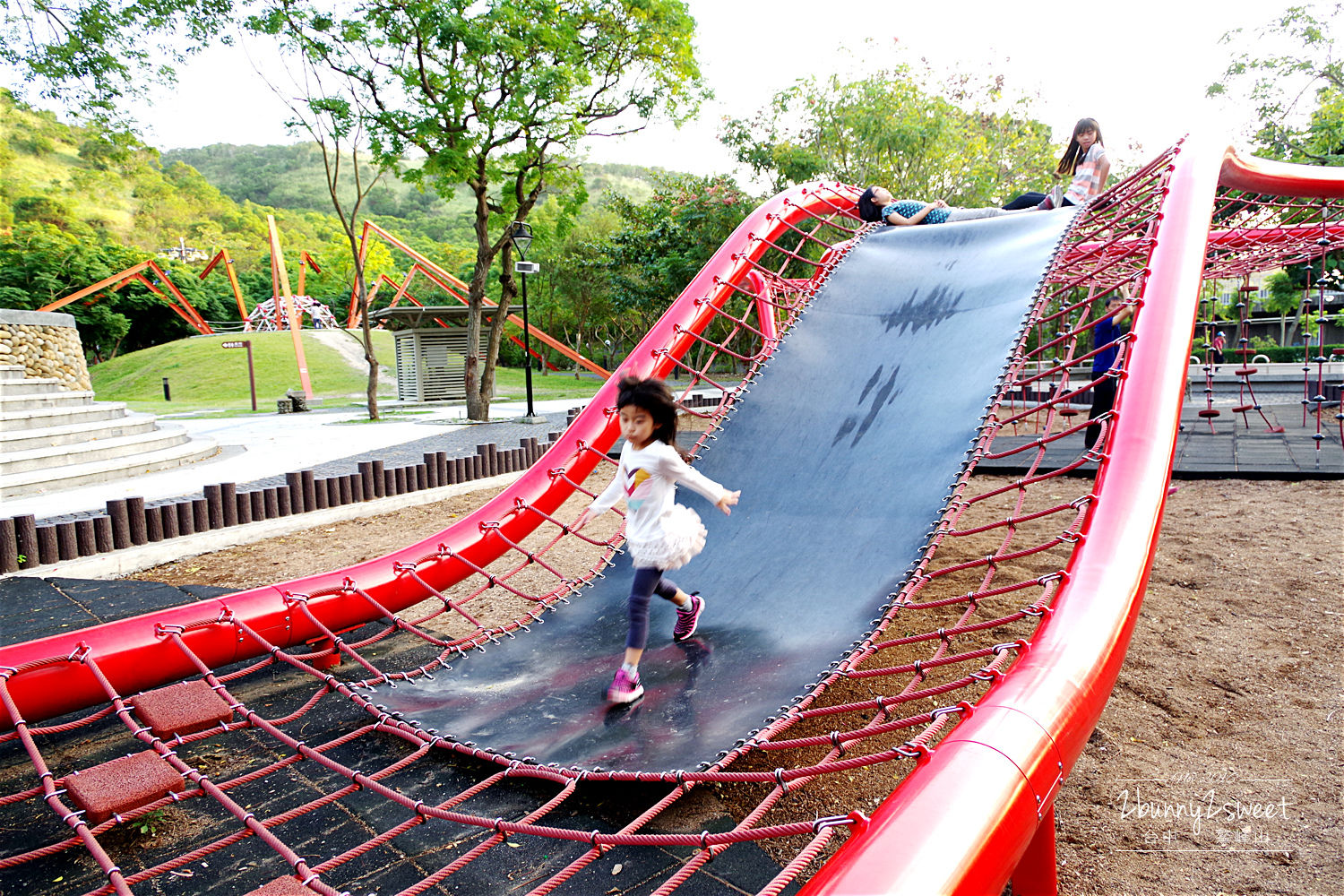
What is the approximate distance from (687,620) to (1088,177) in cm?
364

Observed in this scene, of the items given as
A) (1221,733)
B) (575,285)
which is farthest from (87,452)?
(575,285)

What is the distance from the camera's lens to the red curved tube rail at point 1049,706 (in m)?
1.04

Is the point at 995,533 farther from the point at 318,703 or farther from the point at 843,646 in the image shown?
the point at 318,703

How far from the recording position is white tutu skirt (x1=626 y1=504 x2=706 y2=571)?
2.30 m

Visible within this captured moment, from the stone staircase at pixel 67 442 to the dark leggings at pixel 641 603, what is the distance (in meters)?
7.57

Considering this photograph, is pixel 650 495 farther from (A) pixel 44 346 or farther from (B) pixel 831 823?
(A) pixel 44 346

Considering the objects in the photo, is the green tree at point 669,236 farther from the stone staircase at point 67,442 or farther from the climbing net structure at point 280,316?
the climbing net structure at point 280,316

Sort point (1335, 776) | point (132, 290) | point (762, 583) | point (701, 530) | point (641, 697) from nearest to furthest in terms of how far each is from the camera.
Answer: point (1335, 776) → point (641, 697) → point (701, 530) → point (762, 583) → point (132, 290)

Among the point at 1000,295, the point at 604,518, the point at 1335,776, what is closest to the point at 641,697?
the point at 1335,776

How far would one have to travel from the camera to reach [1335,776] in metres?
2.01

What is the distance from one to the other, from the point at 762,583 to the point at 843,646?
1.88ft

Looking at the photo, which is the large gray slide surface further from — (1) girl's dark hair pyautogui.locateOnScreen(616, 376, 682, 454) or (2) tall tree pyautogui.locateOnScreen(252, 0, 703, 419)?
(2) tall tree pyautogui.locateOnScreen(252, 0, 703, 419)

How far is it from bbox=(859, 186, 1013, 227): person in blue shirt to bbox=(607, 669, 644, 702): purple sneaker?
13.1 ft

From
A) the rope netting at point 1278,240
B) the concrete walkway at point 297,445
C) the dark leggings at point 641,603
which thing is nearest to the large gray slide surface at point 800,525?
the dark leggings at point 641,603
